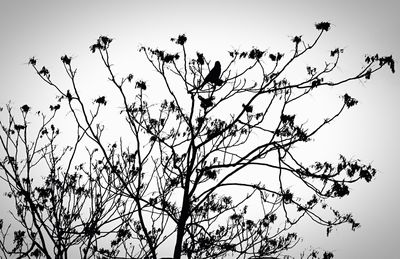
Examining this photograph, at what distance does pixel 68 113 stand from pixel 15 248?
3537mm

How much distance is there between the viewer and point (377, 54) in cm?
494

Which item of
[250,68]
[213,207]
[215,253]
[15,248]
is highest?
[250,68]

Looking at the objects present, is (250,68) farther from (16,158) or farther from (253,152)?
(16,158)

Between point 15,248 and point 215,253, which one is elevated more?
point 15,248

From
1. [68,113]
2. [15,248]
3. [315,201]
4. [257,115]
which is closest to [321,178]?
[257,115]

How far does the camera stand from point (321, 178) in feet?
15.7

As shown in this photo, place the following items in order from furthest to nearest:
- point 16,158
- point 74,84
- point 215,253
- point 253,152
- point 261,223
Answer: point 261,223 < point 215,253 < point 16,158 < point 74,84 < point 253,152

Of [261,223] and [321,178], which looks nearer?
[321,178]

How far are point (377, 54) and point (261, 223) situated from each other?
15.9 feet

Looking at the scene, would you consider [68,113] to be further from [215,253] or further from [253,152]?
[215,253]

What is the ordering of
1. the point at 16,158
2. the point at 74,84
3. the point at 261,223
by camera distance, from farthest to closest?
1. the point at 261,223
2. the point at 16,158
3. the point at 74,84

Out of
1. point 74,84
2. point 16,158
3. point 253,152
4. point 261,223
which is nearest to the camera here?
point 253,152

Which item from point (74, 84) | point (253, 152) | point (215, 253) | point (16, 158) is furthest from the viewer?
point (215, 253)

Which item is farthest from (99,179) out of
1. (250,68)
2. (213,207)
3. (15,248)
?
(250,68)
